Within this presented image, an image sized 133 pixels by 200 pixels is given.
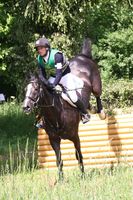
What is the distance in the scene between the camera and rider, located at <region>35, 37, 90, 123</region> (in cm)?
873

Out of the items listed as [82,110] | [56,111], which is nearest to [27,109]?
[56,111]

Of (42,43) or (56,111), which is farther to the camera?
(56,111)

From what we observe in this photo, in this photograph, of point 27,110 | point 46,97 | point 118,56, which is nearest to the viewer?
point 27,110

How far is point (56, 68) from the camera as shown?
8.84 m

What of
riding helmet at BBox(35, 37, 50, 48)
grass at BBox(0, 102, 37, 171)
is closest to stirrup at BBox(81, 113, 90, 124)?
riding helmet at BBox(35, 37, 50, 48)

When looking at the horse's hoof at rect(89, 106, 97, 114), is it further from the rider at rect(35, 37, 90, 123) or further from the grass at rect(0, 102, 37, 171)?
the rider at rect(35, 37, 90, 123)

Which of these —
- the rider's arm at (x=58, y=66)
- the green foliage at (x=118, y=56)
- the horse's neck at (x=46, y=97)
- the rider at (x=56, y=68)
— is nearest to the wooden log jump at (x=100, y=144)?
the rider at (x=56, y=68)

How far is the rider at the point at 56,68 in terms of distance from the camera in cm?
873

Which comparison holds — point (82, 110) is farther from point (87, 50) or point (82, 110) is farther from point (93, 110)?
point (93, 110)

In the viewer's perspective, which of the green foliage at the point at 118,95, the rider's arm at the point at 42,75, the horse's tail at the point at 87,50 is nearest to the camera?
the rider's arm at the point at 42,75

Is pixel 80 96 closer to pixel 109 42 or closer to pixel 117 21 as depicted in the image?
pixel 109 42

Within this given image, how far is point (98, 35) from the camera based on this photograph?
952 inches

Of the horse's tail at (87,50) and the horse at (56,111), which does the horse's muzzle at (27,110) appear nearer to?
the horse at (56,111)

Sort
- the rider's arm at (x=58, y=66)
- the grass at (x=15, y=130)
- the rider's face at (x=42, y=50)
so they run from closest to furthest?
1. the rider's arm at (x=58, y=66)
2. the rider's face at (x=42, y=50)
3. the grass at (x=15, y=130)
